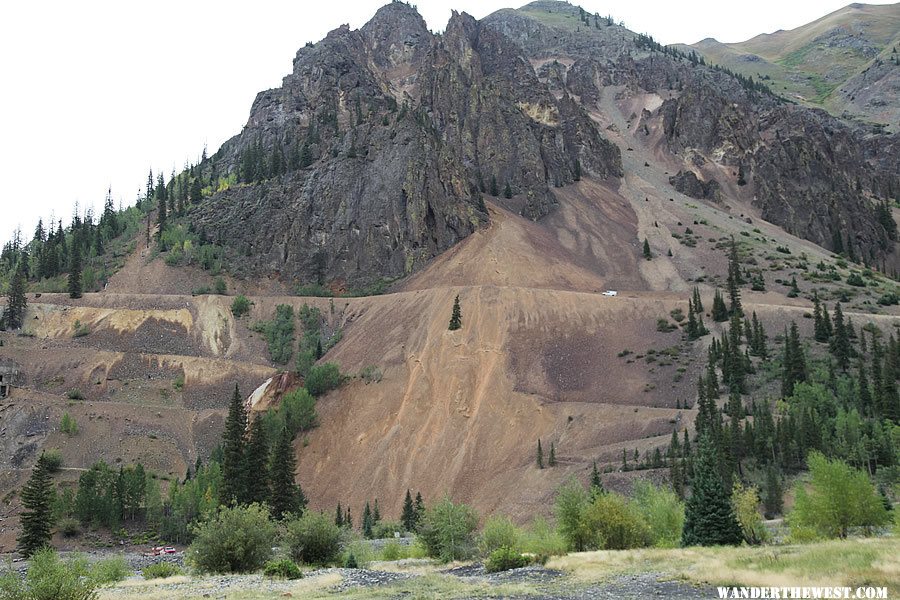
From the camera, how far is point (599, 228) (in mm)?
146375

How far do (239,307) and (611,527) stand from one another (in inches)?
3364

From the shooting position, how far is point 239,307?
4469 inches

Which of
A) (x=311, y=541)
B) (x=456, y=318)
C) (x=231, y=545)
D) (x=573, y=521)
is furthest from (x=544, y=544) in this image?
(x=456, y=318)

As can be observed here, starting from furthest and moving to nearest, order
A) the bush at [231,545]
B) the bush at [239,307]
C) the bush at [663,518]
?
the bush at [239,307] → the bush at [663,518] → the bush at [231,545]

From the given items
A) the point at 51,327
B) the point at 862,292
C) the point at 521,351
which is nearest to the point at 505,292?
the point at 521,351

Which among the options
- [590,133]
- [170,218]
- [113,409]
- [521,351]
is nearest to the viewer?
[113,409]

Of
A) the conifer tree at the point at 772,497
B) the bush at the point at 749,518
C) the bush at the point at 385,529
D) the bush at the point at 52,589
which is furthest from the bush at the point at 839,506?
the bush at the point at 52,589

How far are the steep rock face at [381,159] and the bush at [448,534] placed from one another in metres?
86.5

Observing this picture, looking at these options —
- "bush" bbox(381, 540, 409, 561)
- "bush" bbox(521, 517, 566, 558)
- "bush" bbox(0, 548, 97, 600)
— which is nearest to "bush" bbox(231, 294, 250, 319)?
"bush" bbox(381, 540, 409, 561)

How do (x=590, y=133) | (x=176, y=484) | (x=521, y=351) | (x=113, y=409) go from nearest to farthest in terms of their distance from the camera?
(x=176, y=484) → (x=113, y=409) → (x=521, y=351) → (x=590, y=133)

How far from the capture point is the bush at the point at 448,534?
1623 inches

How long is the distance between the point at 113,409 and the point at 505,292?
53.6 meters

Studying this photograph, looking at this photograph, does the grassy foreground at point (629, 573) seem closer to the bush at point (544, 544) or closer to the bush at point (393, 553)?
the bush at point (544, 544)

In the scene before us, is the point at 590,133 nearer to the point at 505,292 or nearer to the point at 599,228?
the point at 599,228
